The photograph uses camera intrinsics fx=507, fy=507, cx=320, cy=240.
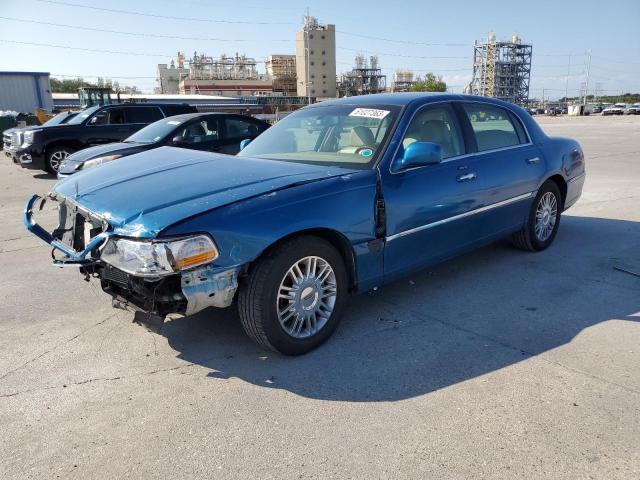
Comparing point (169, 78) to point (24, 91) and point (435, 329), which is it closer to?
point (24, 91)

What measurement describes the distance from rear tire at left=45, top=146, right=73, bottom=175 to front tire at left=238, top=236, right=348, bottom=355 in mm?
11073

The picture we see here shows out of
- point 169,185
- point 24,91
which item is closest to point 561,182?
point 169,185

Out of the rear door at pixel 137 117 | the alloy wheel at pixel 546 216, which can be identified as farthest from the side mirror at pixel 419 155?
the rear door at pixel 137 117

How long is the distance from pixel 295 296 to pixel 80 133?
1130cm

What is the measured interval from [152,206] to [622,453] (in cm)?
273

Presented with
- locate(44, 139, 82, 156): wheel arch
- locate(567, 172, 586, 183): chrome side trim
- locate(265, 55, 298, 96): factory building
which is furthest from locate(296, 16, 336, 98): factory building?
locate(567, 172, 586, 183): chrome side trim

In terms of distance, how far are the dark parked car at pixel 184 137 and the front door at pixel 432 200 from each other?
5.83 m

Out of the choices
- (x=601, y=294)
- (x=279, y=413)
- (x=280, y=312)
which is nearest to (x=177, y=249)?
(x=280, y=312)

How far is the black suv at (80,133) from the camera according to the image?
12.1 meters

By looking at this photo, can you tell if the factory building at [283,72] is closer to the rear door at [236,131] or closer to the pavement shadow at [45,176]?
the pavement shadow at [45,176]

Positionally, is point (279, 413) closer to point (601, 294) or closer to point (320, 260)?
point (320, 260)

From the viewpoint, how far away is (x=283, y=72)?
463 feet

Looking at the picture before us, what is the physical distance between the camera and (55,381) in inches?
122

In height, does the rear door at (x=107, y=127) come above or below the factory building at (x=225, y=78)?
below
